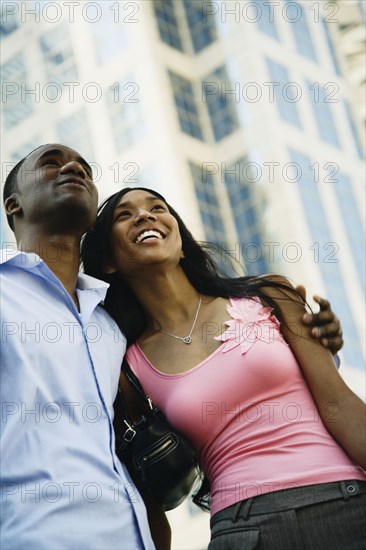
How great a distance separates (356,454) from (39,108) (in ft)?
160

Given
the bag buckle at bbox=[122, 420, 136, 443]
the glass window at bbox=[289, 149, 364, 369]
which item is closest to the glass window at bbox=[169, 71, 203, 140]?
the glass window at bbox=[289, 149, 364, 369]

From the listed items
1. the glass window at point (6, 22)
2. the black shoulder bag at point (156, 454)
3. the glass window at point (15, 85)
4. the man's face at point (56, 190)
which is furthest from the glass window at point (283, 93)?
the black shoulder bag at point (156, 454)

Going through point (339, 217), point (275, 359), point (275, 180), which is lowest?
point (339, 217)

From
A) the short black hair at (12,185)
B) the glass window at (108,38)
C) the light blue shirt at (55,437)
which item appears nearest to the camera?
the light blue shirt at (55,437)

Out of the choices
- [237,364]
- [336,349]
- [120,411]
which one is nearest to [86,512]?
[120,411]

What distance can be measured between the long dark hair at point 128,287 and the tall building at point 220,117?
4065cm

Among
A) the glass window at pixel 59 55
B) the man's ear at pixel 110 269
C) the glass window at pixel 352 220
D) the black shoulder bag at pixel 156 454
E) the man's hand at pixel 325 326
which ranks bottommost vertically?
the glass window at pixel 352 220

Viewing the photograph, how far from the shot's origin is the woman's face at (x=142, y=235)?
10.2 ft

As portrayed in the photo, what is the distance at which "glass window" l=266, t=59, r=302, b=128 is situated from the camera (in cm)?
5059

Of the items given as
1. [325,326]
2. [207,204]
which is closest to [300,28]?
[207,204]

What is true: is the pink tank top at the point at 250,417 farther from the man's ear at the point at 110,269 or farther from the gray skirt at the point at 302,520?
the man's ear at the point at 110,269

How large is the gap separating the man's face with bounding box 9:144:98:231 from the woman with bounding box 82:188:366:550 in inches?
8.9

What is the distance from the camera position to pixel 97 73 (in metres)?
Result: 50.7

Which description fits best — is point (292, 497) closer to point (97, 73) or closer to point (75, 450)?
point (75, 450)
